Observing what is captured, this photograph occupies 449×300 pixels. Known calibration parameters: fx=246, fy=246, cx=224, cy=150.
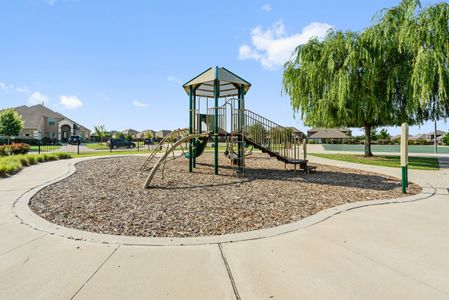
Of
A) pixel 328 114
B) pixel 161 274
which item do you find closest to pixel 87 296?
pixel 161 274

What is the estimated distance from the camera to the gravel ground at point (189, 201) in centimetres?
418

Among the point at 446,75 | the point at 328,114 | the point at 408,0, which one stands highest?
the point at 408,0

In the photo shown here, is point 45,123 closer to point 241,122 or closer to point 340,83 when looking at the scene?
point 241,122

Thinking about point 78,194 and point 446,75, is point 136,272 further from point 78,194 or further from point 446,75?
point 446,75

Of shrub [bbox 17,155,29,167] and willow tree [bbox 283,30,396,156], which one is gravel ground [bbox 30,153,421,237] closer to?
shrub [bbox 17,155,29,167]

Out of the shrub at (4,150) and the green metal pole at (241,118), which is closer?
the green metal pole at (241,118)

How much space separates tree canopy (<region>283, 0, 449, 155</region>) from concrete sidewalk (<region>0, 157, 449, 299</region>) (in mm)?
11872

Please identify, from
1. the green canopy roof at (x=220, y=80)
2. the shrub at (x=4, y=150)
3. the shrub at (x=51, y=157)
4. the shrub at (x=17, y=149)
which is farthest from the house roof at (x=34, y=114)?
the green canopy roof at (x=220, y=80)

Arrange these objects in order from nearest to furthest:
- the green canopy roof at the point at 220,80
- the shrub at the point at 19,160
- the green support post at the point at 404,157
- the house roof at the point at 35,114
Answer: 1. the green support post at the point at 404,157
2. the shrub at the point at 19,160
3. the green canopy roof at the point at 220,80
4. the house roof at the point at 35,114

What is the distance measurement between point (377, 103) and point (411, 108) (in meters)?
1.75

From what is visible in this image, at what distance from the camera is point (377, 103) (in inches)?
576

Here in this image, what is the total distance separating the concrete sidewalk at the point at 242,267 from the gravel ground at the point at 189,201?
67 centimetres

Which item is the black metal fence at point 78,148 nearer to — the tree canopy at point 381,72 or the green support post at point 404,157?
the tree canopy at point 381,72

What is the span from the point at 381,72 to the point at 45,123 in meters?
57.1
